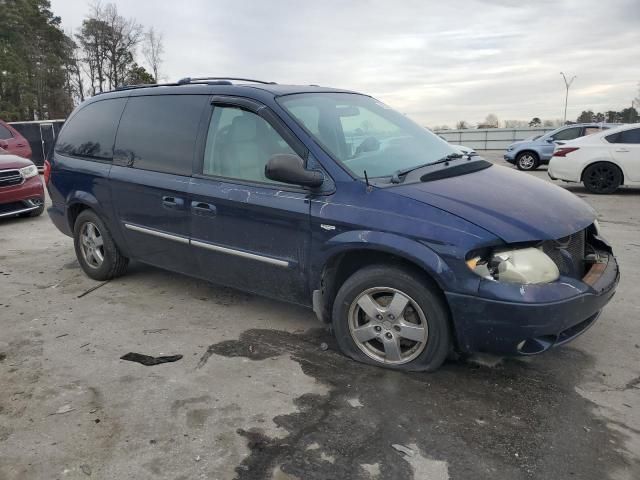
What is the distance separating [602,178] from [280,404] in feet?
33.3

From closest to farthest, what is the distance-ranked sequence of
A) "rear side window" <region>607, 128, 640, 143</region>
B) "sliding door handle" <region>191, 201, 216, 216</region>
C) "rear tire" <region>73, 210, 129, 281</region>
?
"sliding door handle" <region>191, 201, 216, 216</region>, "rear tire" <region>73, 210, 129, 281</region>, "rear side window" <region>607, 128, 640, 143</region>

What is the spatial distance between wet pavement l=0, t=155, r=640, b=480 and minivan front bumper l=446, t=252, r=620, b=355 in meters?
0.32

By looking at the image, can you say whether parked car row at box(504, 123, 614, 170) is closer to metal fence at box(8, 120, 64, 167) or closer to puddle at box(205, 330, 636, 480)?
Result: puddle at box(205, 330, 636, 480)

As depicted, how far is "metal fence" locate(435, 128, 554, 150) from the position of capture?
31.9m

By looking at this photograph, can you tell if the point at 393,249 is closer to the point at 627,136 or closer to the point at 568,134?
the point at 627,136

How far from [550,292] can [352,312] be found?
116cm

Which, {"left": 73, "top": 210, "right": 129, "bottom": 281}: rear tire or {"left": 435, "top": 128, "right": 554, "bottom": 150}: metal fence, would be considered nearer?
{"left": 73, "top": 210, "right": 129, "bottom": 281}: rear tire

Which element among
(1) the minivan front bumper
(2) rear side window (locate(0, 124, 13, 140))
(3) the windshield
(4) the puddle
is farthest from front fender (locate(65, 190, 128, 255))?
(2) rear side window (locate(0, 124, 13, 140))

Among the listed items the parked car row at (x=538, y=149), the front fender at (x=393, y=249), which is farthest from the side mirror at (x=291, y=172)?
the parked car row at (x=538, y=149)

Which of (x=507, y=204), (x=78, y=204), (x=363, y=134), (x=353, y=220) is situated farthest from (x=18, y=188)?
(x=507, y=204)

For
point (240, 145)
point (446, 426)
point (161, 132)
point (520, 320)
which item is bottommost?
point (446, 426)

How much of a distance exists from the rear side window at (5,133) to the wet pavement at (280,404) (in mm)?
9077

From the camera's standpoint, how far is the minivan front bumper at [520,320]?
281 cm

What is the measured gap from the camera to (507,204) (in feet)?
10.3
